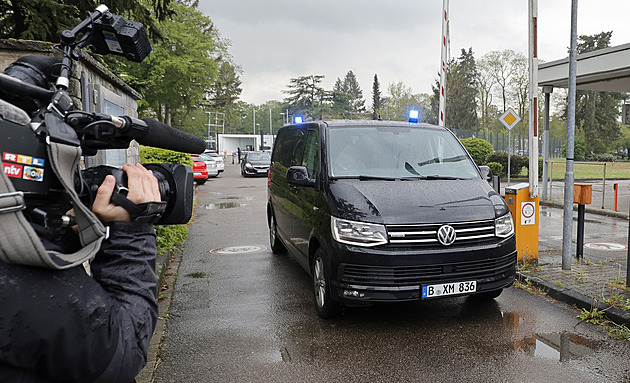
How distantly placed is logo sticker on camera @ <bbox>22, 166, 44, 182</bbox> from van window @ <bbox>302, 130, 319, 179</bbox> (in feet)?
14.1

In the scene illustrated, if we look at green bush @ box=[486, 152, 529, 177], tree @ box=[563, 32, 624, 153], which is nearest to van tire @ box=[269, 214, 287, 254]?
green bush @ box=[486, 152, 529, 177]

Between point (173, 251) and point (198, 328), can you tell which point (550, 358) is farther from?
point (173, 251)

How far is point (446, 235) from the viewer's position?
4402mm

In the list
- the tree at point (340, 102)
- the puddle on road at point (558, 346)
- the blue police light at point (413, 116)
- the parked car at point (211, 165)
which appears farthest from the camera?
the tree at point (340, 102)

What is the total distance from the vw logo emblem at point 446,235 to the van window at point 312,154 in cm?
159

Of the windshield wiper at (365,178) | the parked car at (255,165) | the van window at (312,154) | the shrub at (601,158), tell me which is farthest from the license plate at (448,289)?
the shrub at (601,158)

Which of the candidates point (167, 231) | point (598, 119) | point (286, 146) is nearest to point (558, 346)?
point (286, 146)

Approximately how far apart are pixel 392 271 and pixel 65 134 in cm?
352

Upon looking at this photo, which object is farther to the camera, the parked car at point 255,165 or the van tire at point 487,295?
the parked car at point 255,165

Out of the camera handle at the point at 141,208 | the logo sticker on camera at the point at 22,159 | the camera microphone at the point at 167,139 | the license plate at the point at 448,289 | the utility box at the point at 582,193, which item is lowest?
the license plate at the point at 448,289

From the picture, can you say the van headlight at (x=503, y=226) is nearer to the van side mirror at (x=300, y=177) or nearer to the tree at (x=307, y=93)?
the van side mirror at (x=300, y=177)

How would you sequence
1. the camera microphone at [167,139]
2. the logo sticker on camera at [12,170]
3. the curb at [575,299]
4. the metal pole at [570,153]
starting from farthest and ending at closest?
the metal pole at [570,153], the curb at [575,299], the camera microphone at [167,139], the logo sticker on camera at [12,170]

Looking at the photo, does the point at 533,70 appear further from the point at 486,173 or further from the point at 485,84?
the point at 485,84

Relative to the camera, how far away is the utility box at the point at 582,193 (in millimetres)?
6559
